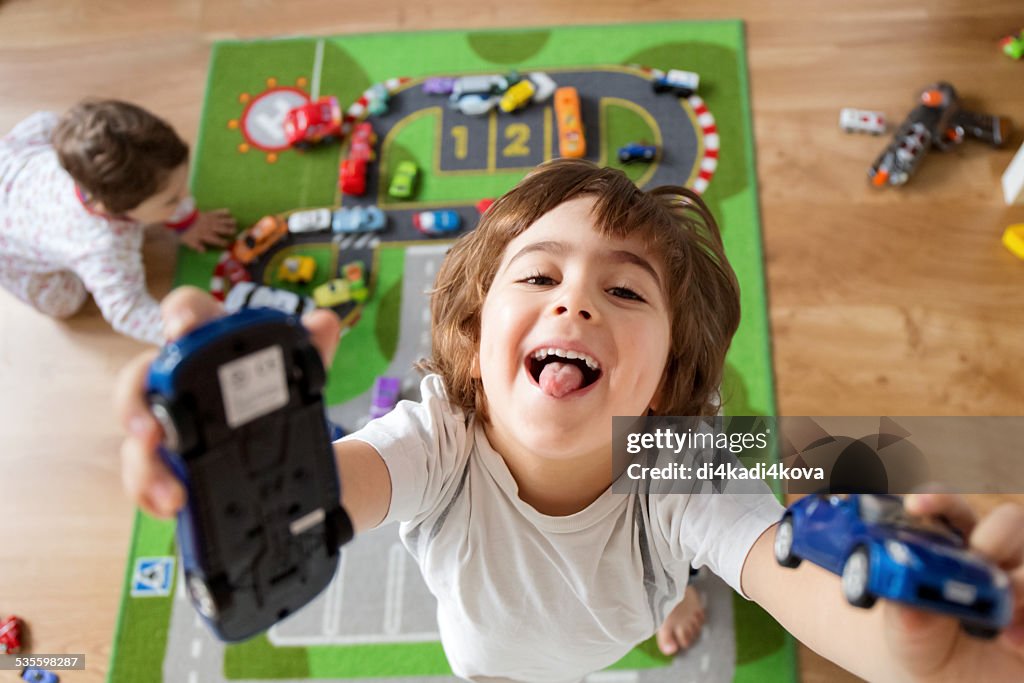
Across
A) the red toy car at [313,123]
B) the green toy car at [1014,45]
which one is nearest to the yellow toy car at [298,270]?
the red toy car at [313,123]

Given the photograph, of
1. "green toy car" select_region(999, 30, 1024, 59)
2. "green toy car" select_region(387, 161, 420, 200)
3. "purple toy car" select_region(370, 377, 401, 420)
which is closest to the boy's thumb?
"purple toy car" select_region(370, 377, 401, 420)

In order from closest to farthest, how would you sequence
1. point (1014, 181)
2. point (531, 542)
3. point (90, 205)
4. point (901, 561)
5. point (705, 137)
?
point (901, 561) < point (531, 542) < point (90, 205) < point (1014, 181) < point (705, 137)

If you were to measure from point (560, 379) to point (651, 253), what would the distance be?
154 mm

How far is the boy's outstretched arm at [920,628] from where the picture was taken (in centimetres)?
45

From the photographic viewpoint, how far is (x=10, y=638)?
1175 millimetres

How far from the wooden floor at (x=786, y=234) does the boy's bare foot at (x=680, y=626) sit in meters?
0.16

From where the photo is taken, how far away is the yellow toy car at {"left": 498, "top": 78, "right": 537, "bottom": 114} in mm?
1493

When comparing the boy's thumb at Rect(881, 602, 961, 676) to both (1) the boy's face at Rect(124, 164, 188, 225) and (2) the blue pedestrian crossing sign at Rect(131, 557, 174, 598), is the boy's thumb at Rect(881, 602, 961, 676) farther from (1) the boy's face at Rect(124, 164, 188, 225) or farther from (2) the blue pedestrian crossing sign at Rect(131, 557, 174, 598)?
(1) the boy's face at Rect(124, 164, 188, 225)

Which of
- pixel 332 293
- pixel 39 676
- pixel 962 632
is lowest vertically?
pixel 39 676

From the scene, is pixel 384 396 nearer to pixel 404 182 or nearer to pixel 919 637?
pixel 404 182

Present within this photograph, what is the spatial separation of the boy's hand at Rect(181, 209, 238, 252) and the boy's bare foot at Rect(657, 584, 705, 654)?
0.94 m

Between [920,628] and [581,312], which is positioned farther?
[581,312]

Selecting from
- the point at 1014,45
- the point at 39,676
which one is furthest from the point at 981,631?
the point at 1014,45

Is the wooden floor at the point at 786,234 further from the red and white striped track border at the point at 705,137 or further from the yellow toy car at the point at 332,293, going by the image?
the yellow toy car at the point at 332,293
